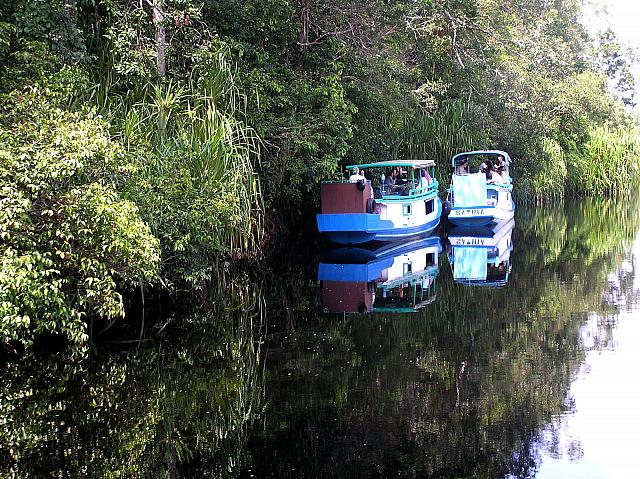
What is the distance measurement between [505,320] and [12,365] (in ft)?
18.8

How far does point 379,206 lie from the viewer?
672 inches

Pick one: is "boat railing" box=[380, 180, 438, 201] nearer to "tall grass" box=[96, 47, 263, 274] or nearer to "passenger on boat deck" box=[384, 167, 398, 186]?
"passenger on boat deck" box=[384, 167, 398, 186]

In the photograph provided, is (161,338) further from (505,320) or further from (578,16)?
(578,16)

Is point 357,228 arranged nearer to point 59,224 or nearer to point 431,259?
point 431,259

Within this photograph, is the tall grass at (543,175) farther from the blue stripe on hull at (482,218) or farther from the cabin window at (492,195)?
the blue stripe on hull at (482,218)

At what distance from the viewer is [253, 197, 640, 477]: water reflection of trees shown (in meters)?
5.49

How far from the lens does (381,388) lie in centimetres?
698

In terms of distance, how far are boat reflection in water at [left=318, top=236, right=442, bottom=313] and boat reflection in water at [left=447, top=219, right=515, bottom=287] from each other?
46 centimetres

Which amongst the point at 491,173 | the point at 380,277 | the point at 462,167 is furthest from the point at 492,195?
the point at 380,277

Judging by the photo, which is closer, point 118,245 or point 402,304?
point 118,245

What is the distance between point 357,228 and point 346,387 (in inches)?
369

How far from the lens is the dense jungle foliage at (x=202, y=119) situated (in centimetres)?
707

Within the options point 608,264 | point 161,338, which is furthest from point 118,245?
point 608,264

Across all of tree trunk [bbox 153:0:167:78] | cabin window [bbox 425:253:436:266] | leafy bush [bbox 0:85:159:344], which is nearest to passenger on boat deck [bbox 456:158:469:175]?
cabin window [bbox 425:253:436:266]
